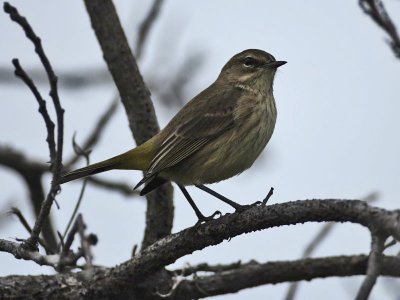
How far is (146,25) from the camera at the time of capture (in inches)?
299

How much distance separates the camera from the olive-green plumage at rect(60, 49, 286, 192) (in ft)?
22.1

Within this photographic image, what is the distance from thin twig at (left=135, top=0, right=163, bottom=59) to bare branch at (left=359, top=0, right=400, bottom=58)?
4886 mm

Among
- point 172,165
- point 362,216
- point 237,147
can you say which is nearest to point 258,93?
point 237,147

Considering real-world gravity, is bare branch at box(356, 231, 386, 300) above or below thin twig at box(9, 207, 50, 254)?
below

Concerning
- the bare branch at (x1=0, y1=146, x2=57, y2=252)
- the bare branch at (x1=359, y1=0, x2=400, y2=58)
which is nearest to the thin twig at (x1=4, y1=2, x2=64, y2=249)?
the bare branch at (x1=359, y1=0, x2=400, y2=58)

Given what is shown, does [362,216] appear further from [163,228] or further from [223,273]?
[163,228]

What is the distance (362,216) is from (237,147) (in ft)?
10.9

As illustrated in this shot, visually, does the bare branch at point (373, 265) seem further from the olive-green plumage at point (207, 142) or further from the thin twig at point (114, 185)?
the thin twig at point (114, 185)

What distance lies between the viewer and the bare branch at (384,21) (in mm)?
2582

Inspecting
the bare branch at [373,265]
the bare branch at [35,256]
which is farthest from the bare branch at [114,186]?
the bare branch at [373,265]

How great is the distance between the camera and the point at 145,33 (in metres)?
7.60

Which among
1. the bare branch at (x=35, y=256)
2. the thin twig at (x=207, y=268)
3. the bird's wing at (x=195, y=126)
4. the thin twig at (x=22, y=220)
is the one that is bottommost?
the bare branch at (x=35, y=256)

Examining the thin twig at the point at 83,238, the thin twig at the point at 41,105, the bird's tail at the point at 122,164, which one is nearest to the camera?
the thin twig at the point at 83,238

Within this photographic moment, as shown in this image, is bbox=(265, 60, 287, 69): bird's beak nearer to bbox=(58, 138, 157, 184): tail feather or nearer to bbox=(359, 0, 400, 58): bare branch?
bbox=(58, 138, 157, 184): tail feather
